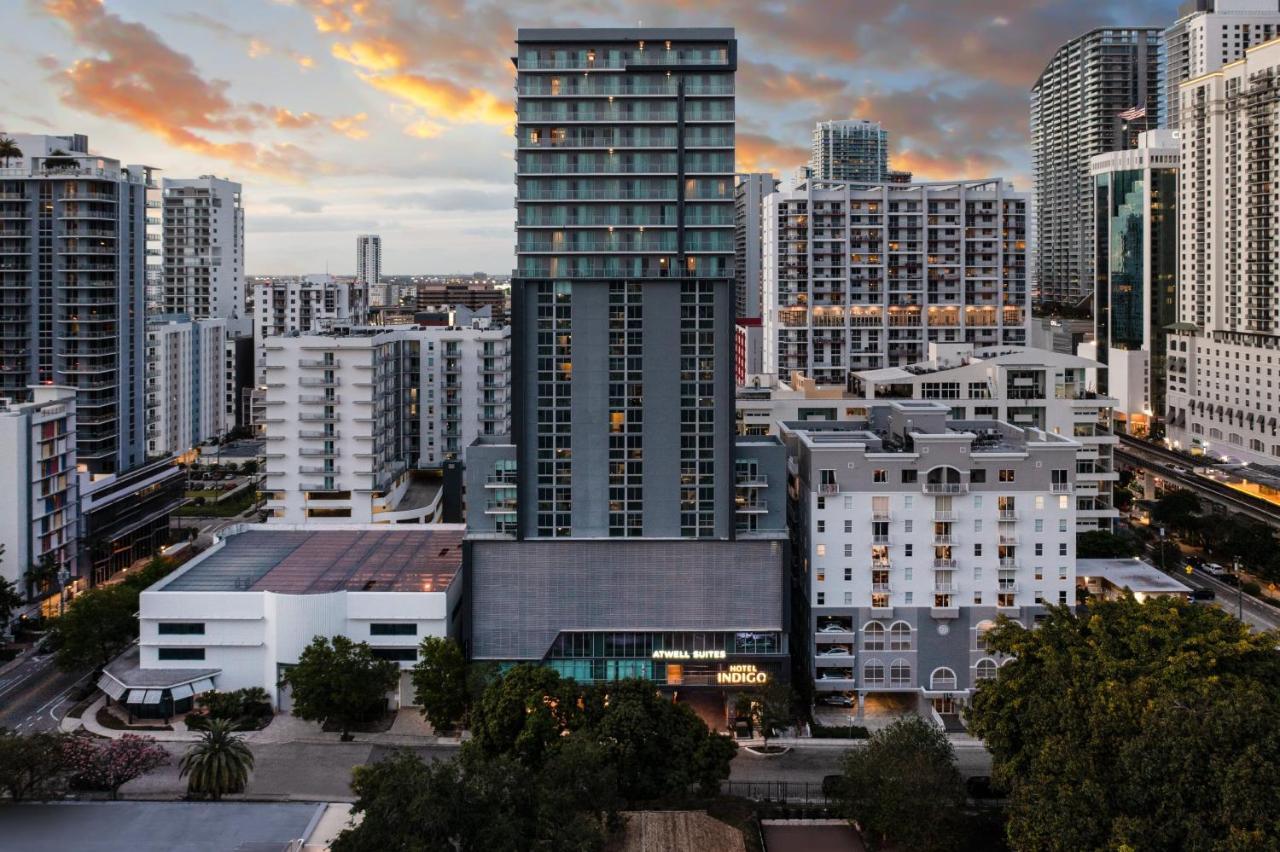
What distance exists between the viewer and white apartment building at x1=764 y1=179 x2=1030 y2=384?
392 feet

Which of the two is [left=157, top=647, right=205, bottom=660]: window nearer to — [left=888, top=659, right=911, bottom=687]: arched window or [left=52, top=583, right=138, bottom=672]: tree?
[left=52, top=583, right=138, bottom=672]: tree

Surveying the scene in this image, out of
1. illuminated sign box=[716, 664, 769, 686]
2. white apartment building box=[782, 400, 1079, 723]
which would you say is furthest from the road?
white apartment building box=[782, 400, 1079, 723]

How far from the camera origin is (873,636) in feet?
203

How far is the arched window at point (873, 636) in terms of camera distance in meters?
61.9

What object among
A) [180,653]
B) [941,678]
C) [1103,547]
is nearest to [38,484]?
[180,653]

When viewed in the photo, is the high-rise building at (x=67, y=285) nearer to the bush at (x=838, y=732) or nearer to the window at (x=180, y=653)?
the window at (x=180, y=653)

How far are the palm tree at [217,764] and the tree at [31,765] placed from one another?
5118mm

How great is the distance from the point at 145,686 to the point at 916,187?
92.3 m

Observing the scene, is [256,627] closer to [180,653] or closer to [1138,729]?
[180,653]

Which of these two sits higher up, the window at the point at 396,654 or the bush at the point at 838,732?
the window at the point at 396,654

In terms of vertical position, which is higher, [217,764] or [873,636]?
[873,636]

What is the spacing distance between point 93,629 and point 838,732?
143 feet

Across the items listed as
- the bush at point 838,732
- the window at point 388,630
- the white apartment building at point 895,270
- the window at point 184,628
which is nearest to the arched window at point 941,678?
the bush at point 838,732

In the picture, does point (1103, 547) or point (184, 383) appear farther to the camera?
point (184, 383)
